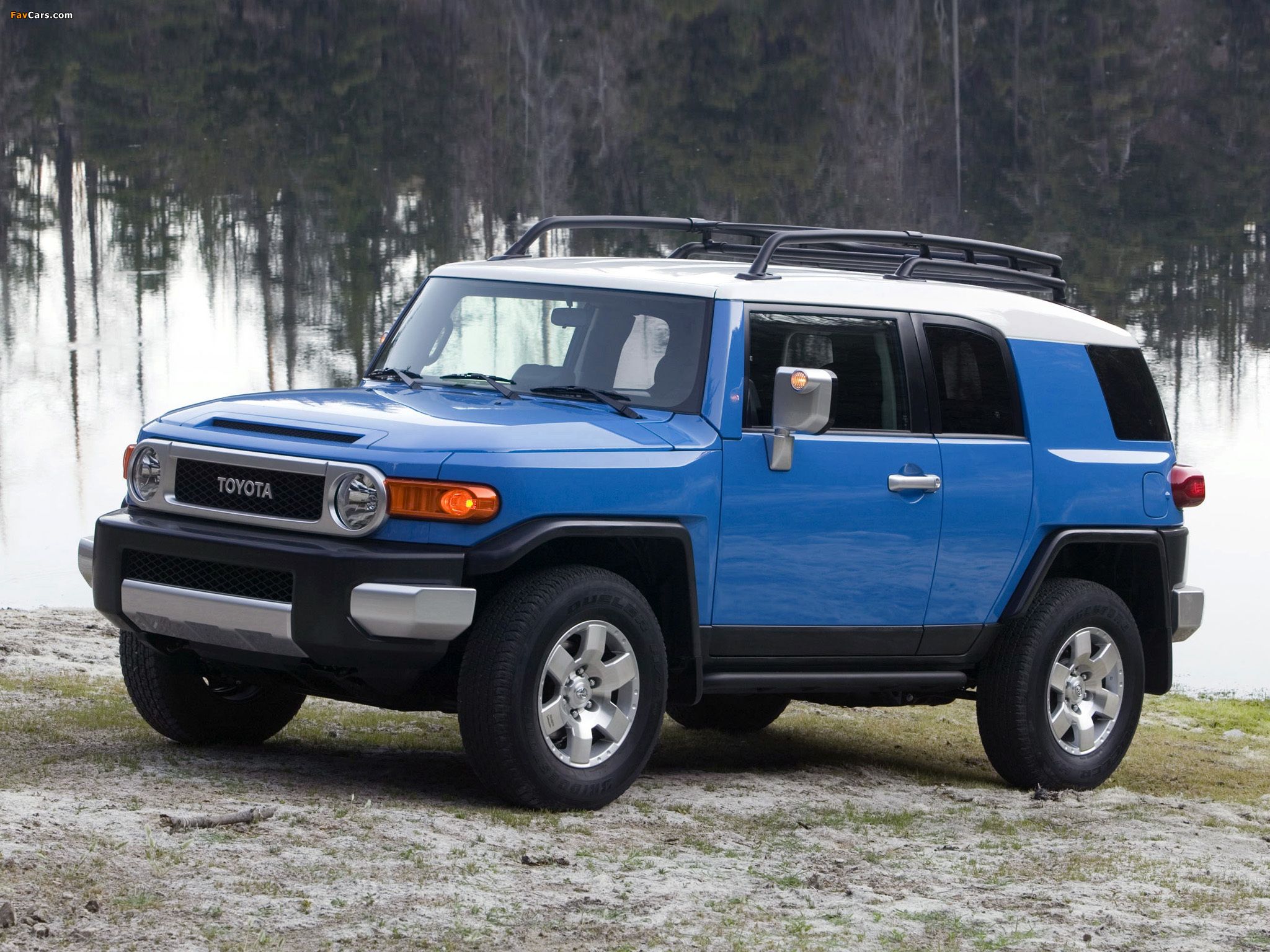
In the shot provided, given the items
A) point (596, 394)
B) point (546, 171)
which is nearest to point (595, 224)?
point (596, 394)

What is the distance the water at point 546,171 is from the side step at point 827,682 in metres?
10.3

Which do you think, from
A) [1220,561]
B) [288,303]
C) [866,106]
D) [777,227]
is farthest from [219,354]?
[866,106]

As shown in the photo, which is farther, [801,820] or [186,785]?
[801,820]

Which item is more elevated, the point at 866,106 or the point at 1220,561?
the point at 866,106

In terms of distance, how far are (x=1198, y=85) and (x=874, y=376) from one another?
2279 inches

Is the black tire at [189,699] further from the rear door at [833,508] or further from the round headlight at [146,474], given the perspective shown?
the rear door at [833,508]

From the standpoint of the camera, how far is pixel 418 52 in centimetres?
6425

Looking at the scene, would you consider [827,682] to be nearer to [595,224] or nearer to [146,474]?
[595,224]

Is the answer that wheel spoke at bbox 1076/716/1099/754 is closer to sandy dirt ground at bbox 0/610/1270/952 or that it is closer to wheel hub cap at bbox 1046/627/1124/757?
wheel hub cap at bbox 1046/627/1124/757

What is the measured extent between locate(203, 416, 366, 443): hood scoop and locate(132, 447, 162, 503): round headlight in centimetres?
25

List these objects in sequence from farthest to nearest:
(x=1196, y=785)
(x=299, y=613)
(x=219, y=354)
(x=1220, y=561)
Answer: (x=219, y=354)
(x=1220, y=561)
(x=1196, y=785)
(x=299, y=613)

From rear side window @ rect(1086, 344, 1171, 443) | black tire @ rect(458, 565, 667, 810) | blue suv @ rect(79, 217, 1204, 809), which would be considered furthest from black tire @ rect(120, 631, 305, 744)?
rear side window @ rect(1086, 344, 1171, 443)

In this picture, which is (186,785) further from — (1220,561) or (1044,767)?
(1220,561)

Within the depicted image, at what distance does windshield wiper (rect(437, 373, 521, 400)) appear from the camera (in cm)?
788
